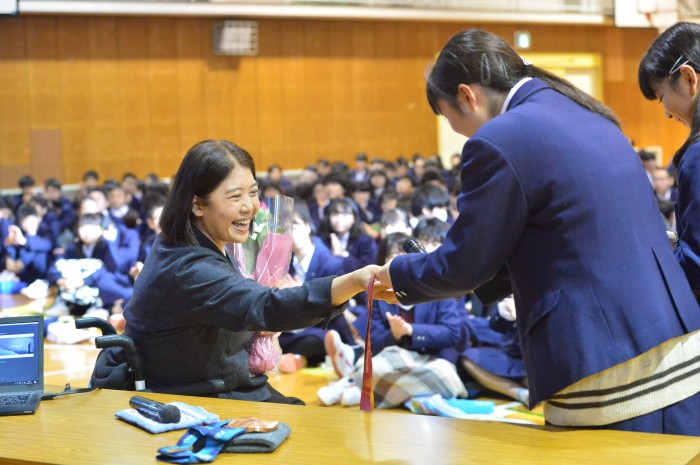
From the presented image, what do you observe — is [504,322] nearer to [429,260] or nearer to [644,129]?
[429,260]

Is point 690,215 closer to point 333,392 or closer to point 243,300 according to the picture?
point 243,300

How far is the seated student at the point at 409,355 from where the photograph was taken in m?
5.83

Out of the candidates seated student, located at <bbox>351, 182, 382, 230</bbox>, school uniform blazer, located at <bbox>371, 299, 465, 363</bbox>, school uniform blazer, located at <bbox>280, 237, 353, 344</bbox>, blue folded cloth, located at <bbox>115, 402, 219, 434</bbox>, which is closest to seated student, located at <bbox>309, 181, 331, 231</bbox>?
seated student, located at <bbox>351, 182, 382, 230</bbox>

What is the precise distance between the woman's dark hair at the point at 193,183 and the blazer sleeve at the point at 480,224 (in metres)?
0.97

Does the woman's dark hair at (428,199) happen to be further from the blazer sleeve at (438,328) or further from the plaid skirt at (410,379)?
the plaid skirt at (410,379)

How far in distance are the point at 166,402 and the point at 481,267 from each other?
3.61 feet

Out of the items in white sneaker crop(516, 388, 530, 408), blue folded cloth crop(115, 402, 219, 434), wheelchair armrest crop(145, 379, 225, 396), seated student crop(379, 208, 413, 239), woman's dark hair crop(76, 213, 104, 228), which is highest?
blue folded cloth crop(115, 402, 219, 434)

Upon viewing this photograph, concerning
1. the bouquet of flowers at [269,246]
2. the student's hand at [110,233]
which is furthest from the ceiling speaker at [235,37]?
the bouquet of flowers at [269,246]

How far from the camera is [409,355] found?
5.97m

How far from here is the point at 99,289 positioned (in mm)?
8820

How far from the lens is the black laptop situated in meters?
3.04

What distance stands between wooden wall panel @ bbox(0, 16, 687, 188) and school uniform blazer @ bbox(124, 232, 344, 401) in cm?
1379

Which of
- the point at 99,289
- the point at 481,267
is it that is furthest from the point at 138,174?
the point at 481,267

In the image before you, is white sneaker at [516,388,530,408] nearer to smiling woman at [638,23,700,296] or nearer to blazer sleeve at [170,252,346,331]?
smiling woman at [638,23,700,296]
